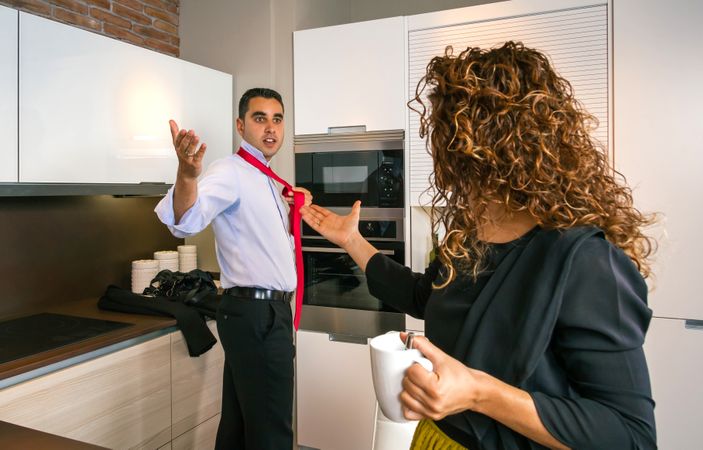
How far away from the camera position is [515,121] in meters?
0.84

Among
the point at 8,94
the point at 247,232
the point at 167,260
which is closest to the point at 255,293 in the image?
the point at 247,232

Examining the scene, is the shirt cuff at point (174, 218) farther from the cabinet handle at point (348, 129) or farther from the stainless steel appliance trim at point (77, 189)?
the cabinet handle at point (348, 129)

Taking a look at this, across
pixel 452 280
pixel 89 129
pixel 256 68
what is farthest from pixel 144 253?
pixel 452 280

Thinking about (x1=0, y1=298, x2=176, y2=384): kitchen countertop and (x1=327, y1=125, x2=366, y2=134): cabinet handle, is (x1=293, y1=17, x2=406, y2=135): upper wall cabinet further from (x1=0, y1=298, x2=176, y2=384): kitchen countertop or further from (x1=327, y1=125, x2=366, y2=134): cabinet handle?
(x1=0, y1=298, x2=176, y2=384): kitchen countertop

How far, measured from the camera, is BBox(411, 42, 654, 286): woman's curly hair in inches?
32.8

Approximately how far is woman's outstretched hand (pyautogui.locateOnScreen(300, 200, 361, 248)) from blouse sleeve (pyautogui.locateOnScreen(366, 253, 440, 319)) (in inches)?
5.3

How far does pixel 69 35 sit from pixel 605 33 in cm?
213

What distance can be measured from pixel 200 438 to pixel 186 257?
37.9 inches

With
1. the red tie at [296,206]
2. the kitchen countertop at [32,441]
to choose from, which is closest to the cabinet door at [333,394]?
the red tie at [296,206]

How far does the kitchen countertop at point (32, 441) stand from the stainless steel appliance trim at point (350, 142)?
6.28 ft

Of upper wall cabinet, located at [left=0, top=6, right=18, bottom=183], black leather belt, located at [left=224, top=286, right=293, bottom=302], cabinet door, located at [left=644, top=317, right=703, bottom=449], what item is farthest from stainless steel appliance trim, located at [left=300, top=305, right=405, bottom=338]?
upper wall cabinet, located at [left=0, top=6, right=18, bottom=183]

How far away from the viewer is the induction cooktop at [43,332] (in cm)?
175

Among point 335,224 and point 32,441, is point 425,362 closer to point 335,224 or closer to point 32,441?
point 32,441

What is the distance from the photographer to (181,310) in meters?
2.24
